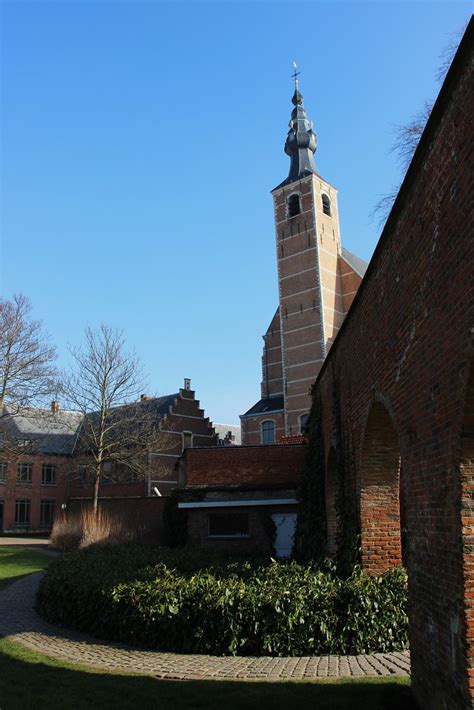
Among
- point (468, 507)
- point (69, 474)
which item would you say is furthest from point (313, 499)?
point (69, 474)

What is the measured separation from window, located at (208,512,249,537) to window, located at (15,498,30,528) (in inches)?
1121

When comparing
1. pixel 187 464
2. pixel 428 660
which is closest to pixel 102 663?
pixel 428 660

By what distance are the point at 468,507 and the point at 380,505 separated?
15.5ft

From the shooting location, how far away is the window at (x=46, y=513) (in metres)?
45.4

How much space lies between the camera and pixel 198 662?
315 inches

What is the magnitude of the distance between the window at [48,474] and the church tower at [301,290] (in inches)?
585

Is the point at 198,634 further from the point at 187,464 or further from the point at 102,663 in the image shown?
the point at 187,464

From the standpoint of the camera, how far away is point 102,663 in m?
8.15

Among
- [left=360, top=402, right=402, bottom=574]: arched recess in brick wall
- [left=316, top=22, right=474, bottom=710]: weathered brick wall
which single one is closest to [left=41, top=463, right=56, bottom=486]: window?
[left=360, top=402, right=402, bottom=574]: arched recess in brick wall

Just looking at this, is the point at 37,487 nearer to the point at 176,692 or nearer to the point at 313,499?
the point at 313,499

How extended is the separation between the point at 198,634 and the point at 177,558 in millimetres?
5377

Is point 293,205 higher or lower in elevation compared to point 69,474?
higher

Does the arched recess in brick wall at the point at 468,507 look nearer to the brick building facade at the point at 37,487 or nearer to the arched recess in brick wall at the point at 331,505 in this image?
the arched recess in brick wall at the point at 331,505

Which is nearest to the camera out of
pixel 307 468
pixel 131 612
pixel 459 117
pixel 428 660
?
pixel 459 117
